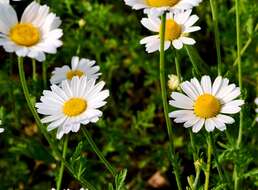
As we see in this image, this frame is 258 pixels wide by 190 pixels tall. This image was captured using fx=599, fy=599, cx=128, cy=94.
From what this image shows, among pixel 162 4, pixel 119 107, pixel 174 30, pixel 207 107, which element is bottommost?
pixel 119 107

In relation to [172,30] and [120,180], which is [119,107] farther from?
[120,180]

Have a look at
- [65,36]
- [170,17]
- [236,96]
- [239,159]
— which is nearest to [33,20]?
[170,17]

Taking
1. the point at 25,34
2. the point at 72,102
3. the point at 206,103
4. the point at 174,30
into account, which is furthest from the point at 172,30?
the point at 25,34

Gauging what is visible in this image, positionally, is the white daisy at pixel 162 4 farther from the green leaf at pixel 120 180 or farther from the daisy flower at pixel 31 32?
the green leaf at pixel 120 180

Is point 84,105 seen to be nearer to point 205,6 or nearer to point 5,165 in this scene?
point 5,165

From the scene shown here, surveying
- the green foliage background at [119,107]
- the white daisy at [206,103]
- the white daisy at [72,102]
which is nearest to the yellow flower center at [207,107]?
the white daisy at [206,103]
